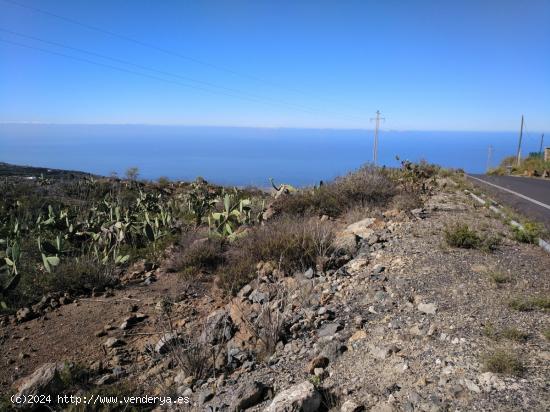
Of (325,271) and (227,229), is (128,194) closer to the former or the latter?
(227,229)

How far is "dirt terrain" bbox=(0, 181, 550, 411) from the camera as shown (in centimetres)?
342

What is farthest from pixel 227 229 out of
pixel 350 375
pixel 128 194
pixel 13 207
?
pixel 128 194

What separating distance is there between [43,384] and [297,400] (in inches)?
99.2

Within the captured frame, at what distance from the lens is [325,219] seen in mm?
9531

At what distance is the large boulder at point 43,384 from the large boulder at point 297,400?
2178 mm

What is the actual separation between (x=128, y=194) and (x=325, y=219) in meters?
11.2

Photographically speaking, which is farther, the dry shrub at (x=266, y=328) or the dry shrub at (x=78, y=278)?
the dry shrub at (x=78, y=278)

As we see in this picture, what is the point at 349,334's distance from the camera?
450 centimetres

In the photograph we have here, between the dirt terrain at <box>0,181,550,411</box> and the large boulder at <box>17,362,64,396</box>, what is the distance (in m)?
0.27

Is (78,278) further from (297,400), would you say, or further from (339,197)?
(339,197)

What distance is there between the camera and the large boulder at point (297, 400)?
129 inches

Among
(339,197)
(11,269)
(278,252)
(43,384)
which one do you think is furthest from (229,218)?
(43,384)

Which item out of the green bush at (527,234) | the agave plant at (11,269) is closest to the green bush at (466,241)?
the green bush at (527,234)

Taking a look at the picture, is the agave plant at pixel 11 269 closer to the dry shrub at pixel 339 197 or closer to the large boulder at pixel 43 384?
the large boulder at pixel 43 384
